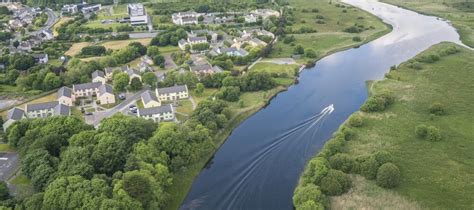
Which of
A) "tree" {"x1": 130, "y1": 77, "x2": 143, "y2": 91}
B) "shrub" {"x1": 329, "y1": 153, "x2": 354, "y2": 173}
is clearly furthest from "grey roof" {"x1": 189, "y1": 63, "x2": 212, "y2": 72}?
"shrub" {"x1": 329, "y1": 153, "x2": 354, "y2": 173}

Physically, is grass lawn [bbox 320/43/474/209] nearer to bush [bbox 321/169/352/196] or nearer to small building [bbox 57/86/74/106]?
bush [bbox 321/169/352/196]

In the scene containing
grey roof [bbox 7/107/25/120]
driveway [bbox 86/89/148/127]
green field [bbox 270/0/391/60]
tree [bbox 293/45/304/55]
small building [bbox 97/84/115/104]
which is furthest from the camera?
green field [bbox 270/0/391/60]

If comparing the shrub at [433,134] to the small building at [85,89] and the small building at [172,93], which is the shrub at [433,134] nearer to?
the small building at [172,93]

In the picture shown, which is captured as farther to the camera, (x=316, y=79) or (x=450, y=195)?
(x=316, y=79)

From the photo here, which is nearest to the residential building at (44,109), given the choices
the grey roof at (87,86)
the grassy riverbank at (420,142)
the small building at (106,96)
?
the small building at (106,96)

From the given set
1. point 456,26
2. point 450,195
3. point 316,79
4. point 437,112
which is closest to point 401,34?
point 456,26

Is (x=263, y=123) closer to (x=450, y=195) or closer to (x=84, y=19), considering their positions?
(x=450, y=195)
